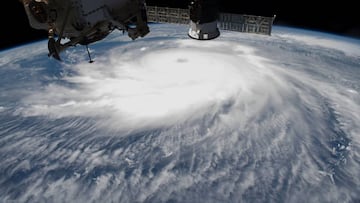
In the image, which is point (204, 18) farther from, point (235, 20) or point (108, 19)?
point (108, 19)

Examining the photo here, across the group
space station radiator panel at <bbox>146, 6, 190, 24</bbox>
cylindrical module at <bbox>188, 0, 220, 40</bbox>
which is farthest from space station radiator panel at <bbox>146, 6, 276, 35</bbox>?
cylindrical module at <bbox>188, 0, 220, 40</bbox>

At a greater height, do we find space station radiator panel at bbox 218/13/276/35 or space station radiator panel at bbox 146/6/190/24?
space station radiator panel at bbox 146/6/190/24

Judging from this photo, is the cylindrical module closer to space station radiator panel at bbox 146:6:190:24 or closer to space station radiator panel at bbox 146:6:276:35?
space station radiator panel at bbox 146:6:276:35

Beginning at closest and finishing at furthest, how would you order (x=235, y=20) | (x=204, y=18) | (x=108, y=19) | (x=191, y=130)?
(x=108, y=19)
(x=204, y=18)
(x=235, y=20)
(x=191, y=130)

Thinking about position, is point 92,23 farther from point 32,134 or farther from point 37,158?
point 32,134

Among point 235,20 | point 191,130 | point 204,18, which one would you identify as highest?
point 204,18

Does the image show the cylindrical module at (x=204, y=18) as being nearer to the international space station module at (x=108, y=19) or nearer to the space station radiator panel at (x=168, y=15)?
the international space station module at (x=108, y=19)

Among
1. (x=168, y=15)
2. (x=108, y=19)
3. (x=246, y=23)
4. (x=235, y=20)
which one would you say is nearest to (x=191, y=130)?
(x=168, y=15)
